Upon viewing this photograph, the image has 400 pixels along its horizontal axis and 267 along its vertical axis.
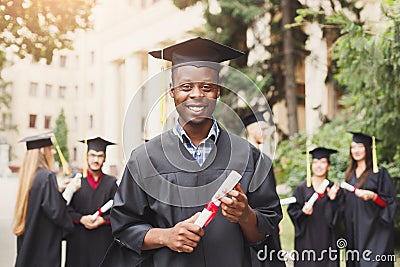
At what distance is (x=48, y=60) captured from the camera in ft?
29.4

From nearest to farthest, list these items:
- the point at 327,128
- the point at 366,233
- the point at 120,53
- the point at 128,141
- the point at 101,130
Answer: the point at 128,141 → the point at 366,233 → the point at 327,128 → the point at 101,130 → the point at 120,53

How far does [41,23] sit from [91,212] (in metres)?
3.81

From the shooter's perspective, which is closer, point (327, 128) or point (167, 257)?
point (167, 257)

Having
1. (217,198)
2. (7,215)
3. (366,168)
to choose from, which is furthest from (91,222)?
(7,215)

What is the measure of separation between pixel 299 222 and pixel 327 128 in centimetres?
515

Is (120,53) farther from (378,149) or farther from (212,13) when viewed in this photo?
(378,149)

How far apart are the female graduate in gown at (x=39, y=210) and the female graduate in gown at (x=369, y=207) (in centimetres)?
304

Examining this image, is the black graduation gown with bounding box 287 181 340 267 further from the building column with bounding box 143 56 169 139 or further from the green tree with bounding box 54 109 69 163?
the green tree with bounding box 54 109 69 163

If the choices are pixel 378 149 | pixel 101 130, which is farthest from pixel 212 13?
pixel 378 149

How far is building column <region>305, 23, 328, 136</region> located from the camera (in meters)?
13.7

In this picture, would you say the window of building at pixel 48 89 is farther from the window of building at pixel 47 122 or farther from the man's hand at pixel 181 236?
the man's hand at pixel 181 236

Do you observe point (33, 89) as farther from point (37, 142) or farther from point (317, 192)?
point (317, 192)

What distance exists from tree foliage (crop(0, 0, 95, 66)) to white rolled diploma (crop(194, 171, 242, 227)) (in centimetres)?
595

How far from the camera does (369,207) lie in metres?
6.44
